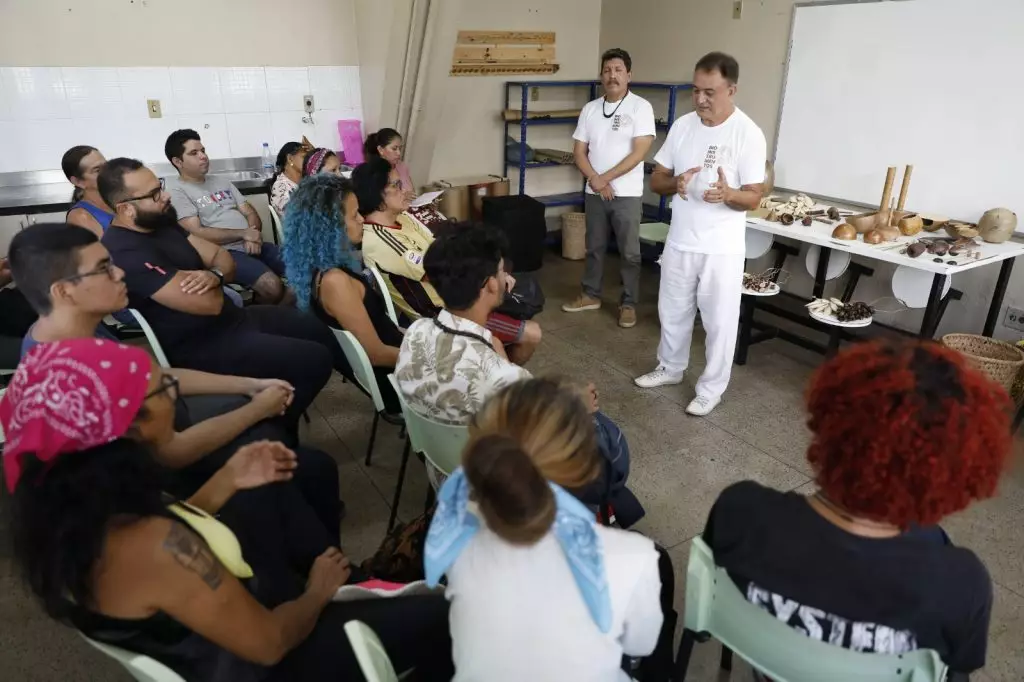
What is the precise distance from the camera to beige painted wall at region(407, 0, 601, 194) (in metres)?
5.14

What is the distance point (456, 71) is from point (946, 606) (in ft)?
17.0

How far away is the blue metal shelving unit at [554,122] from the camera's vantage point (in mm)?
5082

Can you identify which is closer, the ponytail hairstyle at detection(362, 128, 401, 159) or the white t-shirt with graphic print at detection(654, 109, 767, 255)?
the white t-shirt with graphic print at detection(654, 109, 767, 255)

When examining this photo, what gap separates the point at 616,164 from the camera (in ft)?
13.2

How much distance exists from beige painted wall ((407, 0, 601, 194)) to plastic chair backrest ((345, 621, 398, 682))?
4406 millimetres

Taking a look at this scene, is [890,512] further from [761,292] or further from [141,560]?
[761,292]

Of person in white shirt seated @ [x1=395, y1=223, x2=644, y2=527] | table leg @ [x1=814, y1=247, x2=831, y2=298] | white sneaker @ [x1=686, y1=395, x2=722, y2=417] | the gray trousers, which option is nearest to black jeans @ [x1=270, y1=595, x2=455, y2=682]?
person in white shirt seated @ [x1=395, y1=223, x2=644, y2=527]

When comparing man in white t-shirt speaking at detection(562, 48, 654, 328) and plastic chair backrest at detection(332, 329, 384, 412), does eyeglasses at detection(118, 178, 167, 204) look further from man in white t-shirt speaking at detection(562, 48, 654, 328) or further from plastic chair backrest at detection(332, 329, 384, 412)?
man in white t-shirt speaking at detection(562, 48, 654, 328)

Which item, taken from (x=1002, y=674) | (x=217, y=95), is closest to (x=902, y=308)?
(x=1002, y=674)

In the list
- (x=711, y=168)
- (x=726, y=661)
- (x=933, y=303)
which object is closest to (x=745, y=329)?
(x=933, y=303)

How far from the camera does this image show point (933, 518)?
102cm

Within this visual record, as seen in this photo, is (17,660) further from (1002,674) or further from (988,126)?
(988,126)

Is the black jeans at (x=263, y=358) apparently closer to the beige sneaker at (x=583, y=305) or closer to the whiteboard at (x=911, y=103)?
the beige sneaker at (x=583, y=305)

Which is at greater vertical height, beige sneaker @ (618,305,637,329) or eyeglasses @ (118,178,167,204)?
eyeglasses @ (118,178,167,204)
